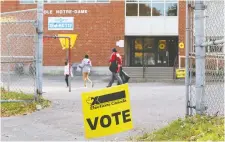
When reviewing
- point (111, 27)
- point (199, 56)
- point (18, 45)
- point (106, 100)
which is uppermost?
point (111, 27)

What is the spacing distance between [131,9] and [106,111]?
29726 mm

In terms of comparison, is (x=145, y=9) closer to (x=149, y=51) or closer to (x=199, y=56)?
(x=149, y=51)

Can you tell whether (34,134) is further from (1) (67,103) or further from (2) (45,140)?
(1) (67,103)

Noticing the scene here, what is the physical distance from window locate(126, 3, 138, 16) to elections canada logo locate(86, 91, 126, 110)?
2938 cm

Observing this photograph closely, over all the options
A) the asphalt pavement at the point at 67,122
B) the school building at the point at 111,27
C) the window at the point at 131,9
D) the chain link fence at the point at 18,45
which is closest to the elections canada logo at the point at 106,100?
the asphalt pavement at the point at 67,122

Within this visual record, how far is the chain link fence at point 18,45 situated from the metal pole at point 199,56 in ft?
18.9

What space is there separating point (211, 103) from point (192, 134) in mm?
1191

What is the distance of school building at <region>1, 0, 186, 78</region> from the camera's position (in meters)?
34.3

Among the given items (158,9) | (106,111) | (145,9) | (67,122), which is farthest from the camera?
(145,9)

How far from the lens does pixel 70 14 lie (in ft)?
117

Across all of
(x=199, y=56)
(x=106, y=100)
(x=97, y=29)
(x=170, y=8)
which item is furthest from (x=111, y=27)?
(x=106, y=100)

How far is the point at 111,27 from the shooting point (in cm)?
3522

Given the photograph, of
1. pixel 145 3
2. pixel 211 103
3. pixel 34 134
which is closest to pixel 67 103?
pixel 34 134

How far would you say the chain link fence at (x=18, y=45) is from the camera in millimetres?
11859
